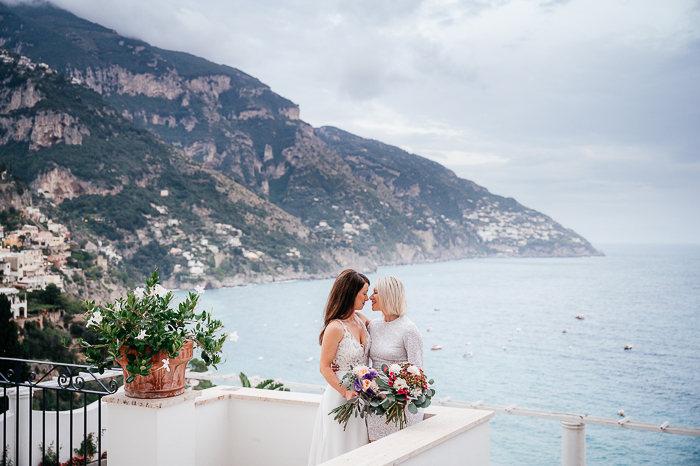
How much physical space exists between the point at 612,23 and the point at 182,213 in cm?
6022

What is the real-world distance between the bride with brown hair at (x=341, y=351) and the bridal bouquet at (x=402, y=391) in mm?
250

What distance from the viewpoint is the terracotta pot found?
2.26m

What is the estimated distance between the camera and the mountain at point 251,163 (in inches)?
1778

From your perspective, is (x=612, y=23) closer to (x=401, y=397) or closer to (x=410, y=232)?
(x=410, y=232)

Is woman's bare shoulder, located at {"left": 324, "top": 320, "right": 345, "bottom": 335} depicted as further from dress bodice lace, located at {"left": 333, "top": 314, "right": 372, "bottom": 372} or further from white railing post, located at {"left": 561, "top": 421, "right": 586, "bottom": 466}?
white railing post, located at {"left": 561, "top": 421, "right": 586, "bottom": 466}

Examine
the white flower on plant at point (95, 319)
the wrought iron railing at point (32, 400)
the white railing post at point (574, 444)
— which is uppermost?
the white flower on plant at point (95, 319)

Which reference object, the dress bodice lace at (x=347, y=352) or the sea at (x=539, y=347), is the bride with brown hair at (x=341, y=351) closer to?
the dress bodice lace at (x=347, y=352)

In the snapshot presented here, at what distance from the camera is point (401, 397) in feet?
7.35

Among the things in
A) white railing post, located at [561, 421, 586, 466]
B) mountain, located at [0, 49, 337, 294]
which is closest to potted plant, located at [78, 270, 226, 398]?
white railing post, located at [561, 421, 586, 466]

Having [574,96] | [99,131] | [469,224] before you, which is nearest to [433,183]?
[469,224]

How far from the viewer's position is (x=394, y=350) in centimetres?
249

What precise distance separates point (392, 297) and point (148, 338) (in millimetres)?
1095

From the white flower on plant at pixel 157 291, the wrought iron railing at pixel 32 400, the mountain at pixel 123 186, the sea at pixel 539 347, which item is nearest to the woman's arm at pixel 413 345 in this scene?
the white flower on plant at pixel 157 291

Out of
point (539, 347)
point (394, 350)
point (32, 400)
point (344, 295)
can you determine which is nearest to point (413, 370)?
point (394, 350)
